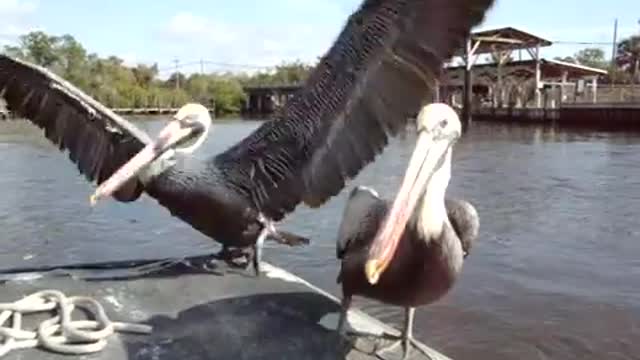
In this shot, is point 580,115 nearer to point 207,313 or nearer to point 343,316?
point 343,316

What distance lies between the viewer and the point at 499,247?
10102mm

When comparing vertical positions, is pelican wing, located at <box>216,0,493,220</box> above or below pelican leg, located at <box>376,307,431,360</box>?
above

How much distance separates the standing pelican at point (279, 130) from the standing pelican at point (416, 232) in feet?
1.42

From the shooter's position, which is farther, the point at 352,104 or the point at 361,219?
the point at 352,104

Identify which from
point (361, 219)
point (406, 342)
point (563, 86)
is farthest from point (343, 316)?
point (563, 86)

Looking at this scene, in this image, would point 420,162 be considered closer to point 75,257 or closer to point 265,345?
point 265,345

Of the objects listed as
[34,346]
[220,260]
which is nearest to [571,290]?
[220,260]

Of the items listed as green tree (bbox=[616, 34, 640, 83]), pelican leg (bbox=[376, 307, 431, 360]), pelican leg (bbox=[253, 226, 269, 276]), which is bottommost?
pelican leg (bbox=[376, 307, 431, 360])

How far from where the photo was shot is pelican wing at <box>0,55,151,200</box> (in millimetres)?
5117

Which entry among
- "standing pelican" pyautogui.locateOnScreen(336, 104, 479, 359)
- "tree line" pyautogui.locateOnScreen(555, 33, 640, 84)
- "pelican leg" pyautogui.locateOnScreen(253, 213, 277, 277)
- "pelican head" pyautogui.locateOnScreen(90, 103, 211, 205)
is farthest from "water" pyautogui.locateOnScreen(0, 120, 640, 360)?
"tree line" pyautogui.locateOnScreen(555, 33, 640, 84)

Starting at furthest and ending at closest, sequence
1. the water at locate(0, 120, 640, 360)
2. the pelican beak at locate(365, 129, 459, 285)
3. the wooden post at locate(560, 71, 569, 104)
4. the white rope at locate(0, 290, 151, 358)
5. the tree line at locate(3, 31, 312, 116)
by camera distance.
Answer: the tree line at locate(3, 31, 312, 116) → the wooden post at locate(560, 71, 569, 104) → the water at locate(0, 120, 640, 360) → the white rope at locate(0, 290, 151, 358) → the pelican beak at locate(365, 129, 459, 285)

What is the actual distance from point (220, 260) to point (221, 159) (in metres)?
0.57

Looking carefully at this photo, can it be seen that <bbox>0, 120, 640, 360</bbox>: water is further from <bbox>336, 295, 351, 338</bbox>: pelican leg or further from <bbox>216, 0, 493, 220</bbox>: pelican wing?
<bbox>336, 295, 351, 338</bbox>: pelican leg

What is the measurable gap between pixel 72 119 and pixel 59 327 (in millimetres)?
1995
